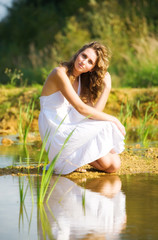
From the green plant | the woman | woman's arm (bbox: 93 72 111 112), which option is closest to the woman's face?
the woman

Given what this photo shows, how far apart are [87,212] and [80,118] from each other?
1401 mm

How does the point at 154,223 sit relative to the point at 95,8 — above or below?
below

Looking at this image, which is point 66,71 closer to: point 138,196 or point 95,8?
point 138,196

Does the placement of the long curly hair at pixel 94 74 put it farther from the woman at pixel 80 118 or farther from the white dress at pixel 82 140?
the white dress at pixel 82 140

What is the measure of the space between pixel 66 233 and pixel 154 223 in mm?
506

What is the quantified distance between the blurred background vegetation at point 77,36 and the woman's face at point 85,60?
1.41ft

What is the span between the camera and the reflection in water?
2.49 meters

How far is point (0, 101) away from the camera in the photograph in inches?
327

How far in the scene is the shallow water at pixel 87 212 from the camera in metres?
2.48

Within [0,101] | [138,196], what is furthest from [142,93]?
[138,196]

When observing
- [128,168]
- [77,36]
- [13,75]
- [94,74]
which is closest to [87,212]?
[128,168]

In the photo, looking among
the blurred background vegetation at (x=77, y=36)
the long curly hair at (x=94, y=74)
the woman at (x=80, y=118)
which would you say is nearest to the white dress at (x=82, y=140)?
the woman at (x=80, y=118)

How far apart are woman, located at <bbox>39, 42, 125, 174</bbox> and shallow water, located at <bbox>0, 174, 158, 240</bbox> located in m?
0.26

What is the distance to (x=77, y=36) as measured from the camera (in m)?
13.6
